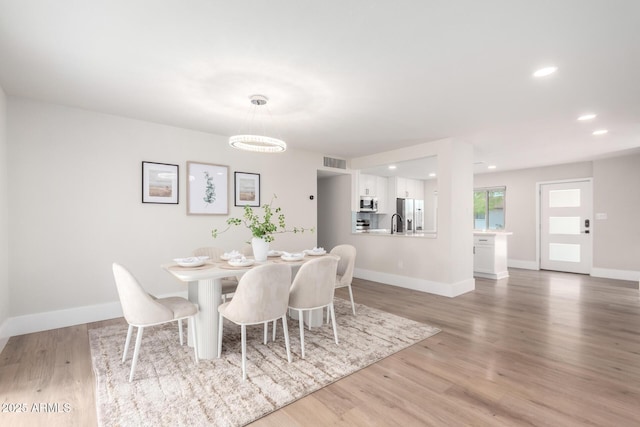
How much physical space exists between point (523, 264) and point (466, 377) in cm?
627

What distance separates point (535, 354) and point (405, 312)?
143 centimetres

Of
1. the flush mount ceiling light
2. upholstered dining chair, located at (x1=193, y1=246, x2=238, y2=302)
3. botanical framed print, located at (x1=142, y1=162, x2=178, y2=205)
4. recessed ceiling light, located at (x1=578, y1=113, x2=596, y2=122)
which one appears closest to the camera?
the flush mount ceiling light

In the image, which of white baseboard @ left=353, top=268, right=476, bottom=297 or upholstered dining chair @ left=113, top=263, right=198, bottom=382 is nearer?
upholstered dining chair @ left=113, top=263, right=198, bottom=382

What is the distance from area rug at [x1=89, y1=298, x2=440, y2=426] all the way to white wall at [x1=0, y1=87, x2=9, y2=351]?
2.46 ft

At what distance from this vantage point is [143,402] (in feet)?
6.40

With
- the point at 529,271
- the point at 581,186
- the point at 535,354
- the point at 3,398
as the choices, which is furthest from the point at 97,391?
the point at 581,186

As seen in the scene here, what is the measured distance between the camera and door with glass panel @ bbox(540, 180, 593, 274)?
648 cm

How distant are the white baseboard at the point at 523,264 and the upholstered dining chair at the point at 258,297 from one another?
23.3ft

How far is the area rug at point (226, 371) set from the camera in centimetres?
187

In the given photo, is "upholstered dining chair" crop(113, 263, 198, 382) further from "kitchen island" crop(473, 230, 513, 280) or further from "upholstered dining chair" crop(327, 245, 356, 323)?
"kitchen island" crop(473, 230, 513, 280)

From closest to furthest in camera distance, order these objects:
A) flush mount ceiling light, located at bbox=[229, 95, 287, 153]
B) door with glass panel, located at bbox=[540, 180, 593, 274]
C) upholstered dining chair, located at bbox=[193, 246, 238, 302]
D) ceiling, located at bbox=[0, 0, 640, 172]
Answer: ceiling, located at bbox=[0, 0, 640, 172] < flush mount ceiling light, located at bbox=[229, 95, 287, 153] < upholstered dining chair, located at bbox=[193, 246, 238, 302] < door with glass panel, located at bbox=[540, 180, 593, 274]

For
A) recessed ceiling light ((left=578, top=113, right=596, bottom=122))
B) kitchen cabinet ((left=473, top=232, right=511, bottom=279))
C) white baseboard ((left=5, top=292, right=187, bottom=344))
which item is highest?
recessed ceiling light ((left=578, top=113, right=596, bottom=122))

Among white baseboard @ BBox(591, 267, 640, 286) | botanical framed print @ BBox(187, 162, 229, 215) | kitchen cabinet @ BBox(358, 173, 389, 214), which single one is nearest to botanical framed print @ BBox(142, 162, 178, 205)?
botanical framed print @ BBox(187, 162, 229, 215)

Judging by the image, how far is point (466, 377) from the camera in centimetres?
229
